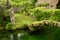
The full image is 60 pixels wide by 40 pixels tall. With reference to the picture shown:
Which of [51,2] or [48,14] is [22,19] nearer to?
[48,14]

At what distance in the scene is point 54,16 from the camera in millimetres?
33688

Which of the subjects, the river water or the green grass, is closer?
the river water

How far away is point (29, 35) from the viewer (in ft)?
97.7

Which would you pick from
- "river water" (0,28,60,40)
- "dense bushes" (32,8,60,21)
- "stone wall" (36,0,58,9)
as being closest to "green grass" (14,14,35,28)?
"dense bushes" (32,8,60,21)

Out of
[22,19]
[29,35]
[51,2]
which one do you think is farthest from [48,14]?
[51,2]

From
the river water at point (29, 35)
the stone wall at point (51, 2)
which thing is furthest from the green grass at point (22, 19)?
the stone wall at point (51, 2)

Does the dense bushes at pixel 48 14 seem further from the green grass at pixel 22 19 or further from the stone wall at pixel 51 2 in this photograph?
the stone wall at pixel 51 2

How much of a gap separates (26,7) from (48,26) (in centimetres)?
546

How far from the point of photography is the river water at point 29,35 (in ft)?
91.7

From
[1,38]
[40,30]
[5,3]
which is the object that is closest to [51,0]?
[5,3]

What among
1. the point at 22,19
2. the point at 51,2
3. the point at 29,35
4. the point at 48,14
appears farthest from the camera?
the point at 51,2

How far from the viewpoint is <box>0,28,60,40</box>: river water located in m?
28.0

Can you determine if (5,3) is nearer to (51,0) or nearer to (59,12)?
(59,12)

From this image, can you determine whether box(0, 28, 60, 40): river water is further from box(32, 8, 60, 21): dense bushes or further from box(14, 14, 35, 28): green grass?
box(32, 8, 60, 21): dense bushes
